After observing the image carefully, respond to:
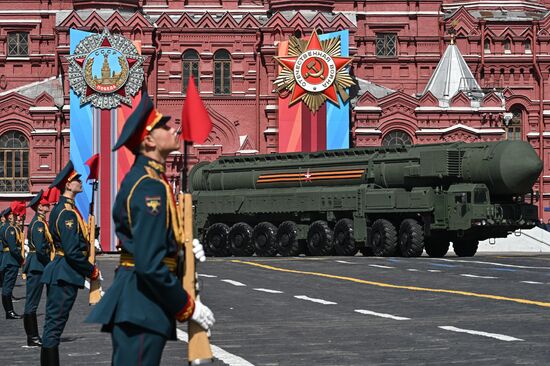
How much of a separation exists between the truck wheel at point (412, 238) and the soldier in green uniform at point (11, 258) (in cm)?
1826

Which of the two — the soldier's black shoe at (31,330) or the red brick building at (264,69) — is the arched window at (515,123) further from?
the soldier's black shoe at (31,330)

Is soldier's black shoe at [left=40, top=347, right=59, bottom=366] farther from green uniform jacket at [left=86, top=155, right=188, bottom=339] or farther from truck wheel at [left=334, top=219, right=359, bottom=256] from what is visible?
truck wheel at [left=334, top=219, right=359, bottom=256]

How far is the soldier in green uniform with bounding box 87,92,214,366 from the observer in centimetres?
862

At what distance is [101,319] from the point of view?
29.2ft

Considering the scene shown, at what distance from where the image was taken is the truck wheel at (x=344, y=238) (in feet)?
159

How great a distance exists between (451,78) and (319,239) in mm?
26685

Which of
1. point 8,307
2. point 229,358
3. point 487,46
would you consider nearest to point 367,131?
point 487,46

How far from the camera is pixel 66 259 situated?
607 inches

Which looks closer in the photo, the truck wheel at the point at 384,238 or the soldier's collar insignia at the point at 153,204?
the soldier's collar insignia at the point at 153,204

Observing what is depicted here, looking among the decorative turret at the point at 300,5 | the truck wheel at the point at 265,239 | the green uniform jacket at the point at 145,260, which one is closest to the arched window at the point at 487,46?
the decorative turret at the point at 300,5

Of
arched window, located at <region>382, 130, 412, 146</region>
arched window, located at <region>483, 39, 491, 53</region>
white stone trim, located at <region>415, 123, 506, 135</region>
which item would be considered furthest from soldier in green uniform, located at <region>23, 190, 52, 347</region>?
arched window, located at <region>483, 39, 491, 53</region>

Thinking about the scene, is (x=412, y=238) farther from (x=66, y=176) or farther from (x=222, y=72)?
(x=66, y=176)

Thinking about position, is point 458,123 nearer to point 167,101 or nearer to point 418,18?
point 418,18

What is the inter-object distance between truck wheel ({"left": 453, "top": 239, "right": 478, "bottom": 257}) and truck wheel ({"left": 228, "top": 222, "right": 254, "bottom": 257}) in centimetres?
839
